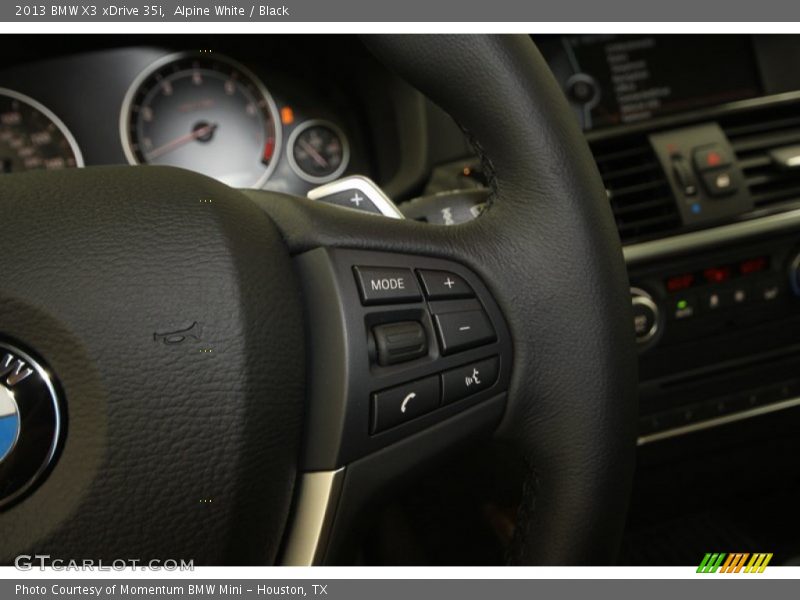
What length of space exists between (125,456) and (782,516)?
4.02ft

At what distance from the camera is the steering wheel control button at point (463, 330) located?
0.54m

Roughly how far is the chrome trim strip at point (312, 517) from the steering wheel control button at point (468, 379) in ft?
0.31

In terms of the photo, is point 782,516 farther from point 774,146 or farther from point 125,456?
point 125,456

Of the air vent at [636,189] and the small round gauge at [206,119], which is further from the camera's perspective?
the small round gauge at [206,119]

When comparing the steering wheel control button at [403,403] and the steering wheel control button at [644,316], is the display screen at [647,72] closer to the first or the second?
the steering wheel control button at [644,316]

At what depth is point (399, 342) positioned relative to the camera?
0.52 metres

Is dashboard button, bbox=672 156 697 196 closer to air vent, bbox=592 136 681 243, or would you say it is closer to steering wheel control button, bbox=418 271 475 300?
air vent, bbox=592 136 681 243

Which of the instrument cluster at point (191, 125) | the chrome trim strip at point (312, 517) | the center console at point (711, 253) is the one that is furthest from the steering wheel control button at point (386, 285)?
the instrument cluster at point (191, 125)

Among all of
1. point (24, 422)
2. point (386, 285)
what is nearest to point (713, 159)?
point (386, 285)

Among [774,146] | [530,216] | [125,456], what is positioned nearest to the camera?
[125,456]

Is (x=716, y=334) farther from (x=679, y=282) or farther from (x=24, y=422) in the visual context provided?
(x=24, y=422)

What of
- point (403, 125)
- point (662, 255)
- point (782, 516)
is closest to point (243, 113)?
point (403, 125)

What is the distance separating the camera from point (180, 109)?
136 centimetres

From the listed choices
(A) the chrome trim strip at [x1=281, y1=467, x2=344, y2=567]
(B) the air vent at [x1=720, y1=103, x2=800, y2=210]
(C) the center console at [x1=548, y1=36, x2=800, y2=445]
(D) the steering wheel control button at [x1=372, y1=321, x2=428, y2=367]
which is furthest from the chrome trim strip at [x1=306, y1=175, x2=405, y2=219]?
(B) the air vent at [x1=720, y1=103, x2=800, y2=210]
